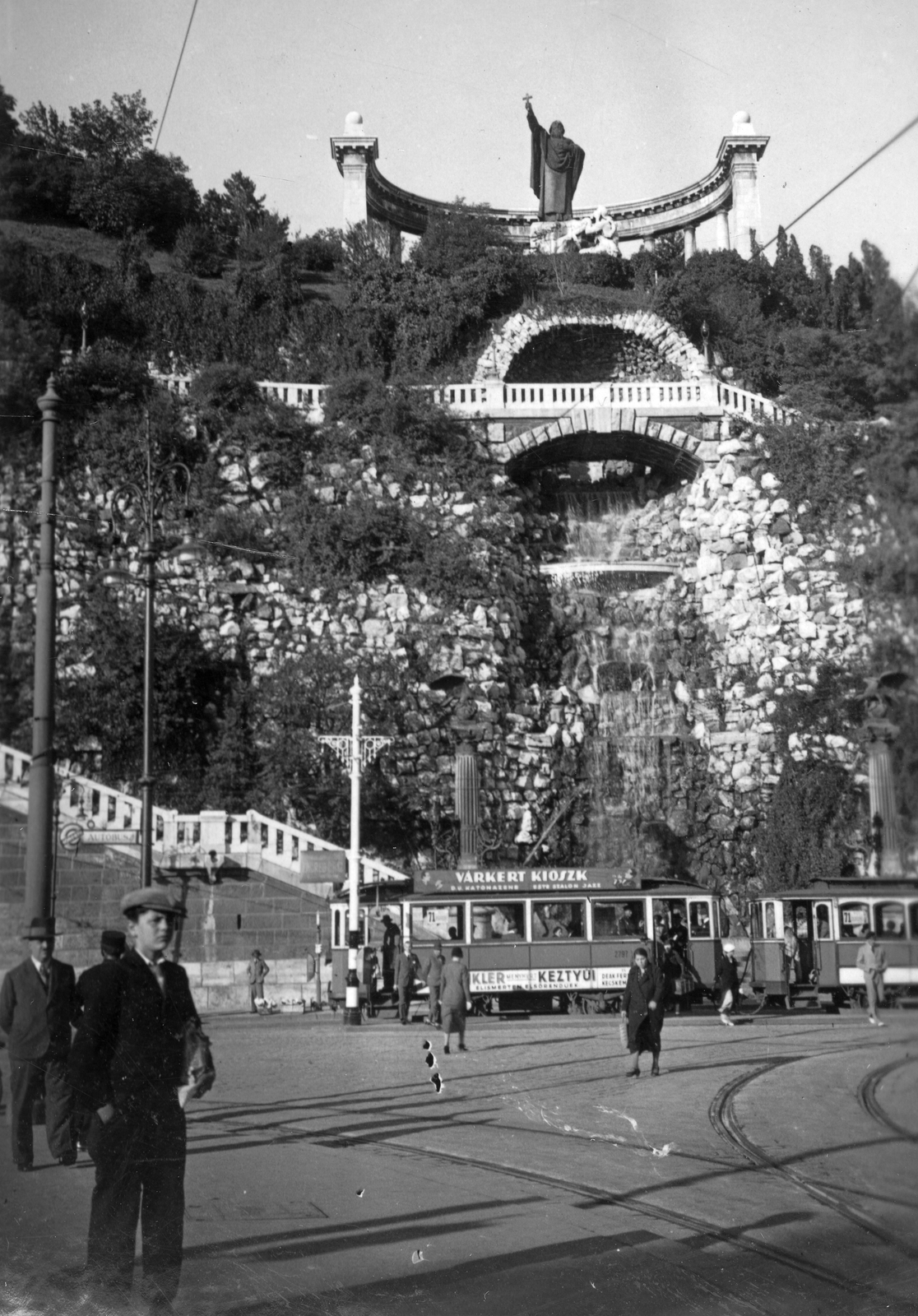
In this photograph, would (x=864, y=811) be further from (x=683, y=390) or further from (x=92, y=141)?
(x=683, y=390)

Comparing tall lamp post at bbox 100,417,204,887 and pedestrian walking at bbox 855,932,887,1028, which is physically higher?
tall lamp post at bbox 100,417,204,887

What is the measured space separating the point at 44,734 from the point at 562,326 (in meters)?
18.7

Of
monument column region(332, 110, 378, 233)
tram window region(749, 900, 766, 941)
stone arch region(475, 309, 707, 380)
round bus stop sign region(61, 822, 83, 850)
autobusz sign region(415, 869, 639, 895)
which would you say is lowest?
tram window region(749, 900, 766, 941)

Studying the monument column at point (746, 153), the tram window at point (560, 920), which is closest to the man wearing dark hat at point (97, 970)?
the monument column at point (746, 153)

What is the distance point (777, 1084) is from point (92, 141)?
3210 mm

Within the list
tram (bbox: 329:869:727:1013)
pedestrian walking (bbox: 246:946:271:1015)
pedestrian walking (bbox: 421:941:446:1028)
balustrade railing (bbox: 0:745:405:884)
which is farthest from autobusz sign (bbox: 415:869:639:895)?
pedestrian walking (bbox: 246:946:271:1015)

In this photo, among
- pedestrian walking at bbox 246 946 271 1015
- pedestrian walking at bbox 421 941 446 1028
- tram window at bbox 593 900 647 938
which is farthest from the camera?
tram window at bbox 593 900 647 938

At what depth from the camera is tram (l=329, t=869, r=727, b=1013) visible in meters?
10.5

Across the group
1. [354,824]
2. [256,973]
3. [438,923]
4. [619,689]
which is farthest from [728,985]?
[619,689]

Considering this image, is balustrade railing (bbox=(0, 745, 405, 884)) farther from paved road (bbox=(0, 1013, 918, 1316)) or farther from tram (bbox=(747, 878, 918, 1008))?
tram (bbox=(747, 878, 918, 1008))

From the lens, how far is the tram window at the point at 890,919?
192 centimetres

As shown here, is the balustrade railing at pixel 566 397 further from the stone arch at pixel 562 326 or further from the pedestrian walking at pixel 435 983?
the pedestrian walking at pixel 435 983

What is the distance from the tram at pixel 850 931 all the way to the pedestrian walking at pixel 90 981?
1291 millimetres

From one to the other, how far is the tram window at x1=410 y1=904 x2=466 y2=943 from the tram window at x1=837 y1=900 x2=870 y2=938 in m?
8.51
